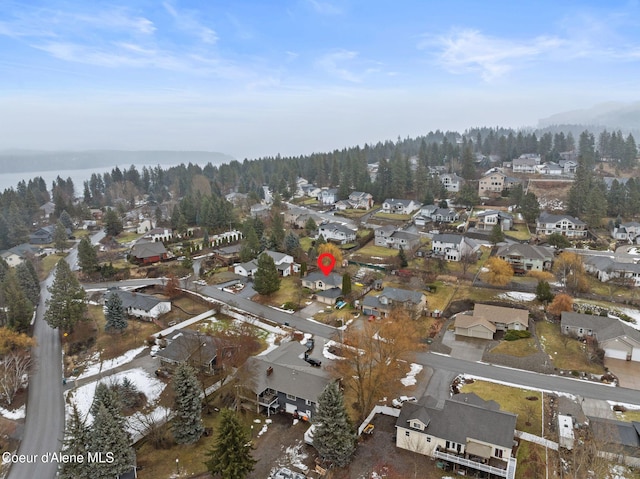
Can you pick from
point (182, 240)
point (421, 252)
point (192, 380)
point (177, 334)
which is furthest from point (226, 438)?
point (182, 240)

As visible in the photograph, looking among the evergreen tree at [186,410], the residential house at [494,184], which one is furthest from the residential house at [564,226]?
the evergreen tree at [186,410]

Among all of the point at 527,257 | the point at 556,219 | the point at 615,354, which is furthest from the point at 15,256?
the point at 556,219

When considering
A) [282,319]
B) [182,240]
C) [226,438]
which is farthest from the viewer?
[182,240]

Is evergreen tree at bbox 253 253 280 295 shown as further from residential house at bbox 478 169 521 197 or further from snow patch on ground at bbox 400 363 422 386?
residential house at bbox 478 169 521 197

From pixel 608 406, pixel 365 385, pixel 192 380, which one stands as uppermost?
pixel 192 380

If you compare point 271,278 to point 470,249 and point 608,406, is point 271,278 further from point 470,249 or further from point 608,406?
point 608,406

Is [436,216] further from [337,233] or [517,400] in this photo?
[517,400]

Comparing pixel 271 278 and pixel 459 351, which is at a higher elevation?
pixel 271 278
